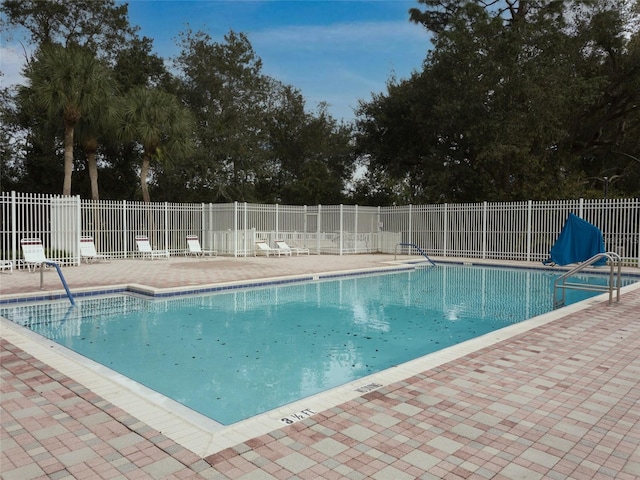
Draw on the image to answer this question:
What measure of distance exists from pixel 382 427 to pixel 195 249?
15.5 m

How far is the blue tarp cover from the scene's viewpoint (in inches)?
390

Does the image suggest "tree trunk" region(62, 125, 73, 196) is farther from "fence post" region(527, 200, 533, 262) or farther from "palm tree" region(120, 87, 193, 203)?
"fence post" region(527, 200, 533, 262)

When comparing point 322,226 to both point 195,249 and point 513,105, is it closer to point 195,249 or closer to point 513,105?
point 195,249

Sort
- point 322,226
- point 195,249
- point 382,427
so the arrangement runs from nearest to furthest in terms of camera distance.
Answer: point 382,427 < point 195,249 < point 322,226

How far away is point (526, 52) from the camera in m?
19.3

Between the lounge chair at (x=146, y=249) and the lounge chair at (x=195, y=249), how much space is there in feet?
3.11

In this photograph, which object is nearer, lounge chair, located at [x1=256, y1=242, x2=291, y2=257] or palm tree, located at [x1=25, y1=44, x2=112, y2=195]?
palm tree, located at [x1=25, y1=44, x2=112, y2=195]

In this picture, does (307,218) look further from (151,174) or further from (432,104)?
(151,174)

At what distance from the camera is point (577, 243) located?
33.4 feet

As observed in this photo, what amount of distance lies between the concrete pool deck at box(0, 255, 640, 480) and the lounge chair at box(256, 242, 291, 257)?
13175mm

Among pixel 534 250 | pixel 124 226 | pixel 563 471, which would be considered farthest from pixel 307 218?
pixel 563 471

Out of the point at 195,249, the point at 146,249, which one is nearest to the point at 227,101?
the point at 195,249

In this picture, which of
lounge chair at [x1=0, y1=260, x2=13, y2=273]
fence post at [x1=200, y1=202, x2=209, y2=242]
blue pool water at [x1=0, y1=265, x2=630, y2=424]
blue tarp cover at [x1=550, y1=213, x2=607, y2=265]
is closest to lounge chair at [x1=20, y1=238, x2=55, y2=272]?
lounge chair at [x1=0, y1=260, x2=13, y2=273]

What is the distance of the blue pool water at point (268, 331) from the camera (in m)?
4.78
